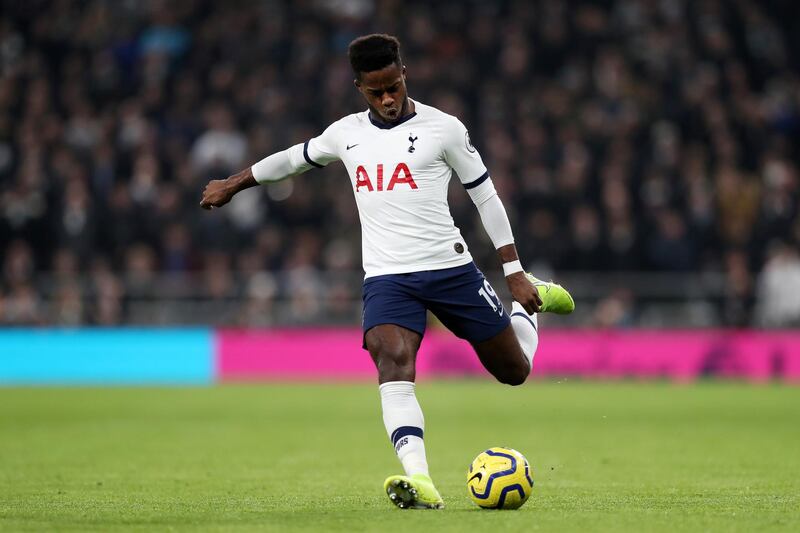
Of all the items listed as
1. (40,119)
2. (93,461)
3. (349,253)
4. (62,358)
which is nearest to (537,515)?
(93,461)

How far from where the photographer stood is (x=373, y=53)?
7188 mm

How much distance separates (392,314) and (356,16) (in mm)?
17524

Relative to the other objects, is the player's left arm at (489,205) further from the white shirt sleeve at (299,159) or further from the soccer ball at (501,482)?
the soccer ball at (501,482)

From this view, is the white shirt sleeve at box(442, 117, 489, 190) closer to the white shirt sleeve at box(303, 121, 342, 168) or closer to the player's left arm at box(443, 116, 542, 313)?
the player's left arm at box(443, 116, 542, 313)

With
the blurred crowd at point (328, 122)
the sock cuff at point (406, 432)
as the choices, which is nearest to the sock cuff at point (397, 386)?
the sock cuff at point (406, 432)

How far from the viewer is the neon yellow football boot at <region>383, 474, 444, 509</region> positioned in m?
6.95

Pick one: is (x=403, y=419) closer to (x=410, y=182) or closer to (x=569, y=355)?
(x=410, y=182)

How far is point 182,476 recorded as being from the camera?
368 inches

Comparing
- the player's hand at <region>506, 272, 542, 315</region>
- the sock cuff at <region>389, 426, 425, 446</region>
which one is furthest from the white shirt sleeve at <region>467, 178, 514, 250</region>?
the sock cuff at <region>389, 426, 425, 446</region>

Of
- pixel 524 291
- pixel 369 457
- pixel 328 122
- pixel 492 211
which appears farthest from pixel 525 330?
pixel 328 122

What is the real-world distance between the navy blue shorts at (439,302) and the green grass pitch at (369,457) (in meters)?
1.00

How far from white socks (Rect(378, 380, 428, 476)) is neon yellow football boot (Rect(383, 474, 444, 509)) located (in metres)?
0.12

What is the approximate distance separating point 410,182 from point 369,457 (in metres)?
4.17

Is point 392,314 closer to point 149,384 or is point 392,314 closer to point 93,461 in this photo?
point 93,461
